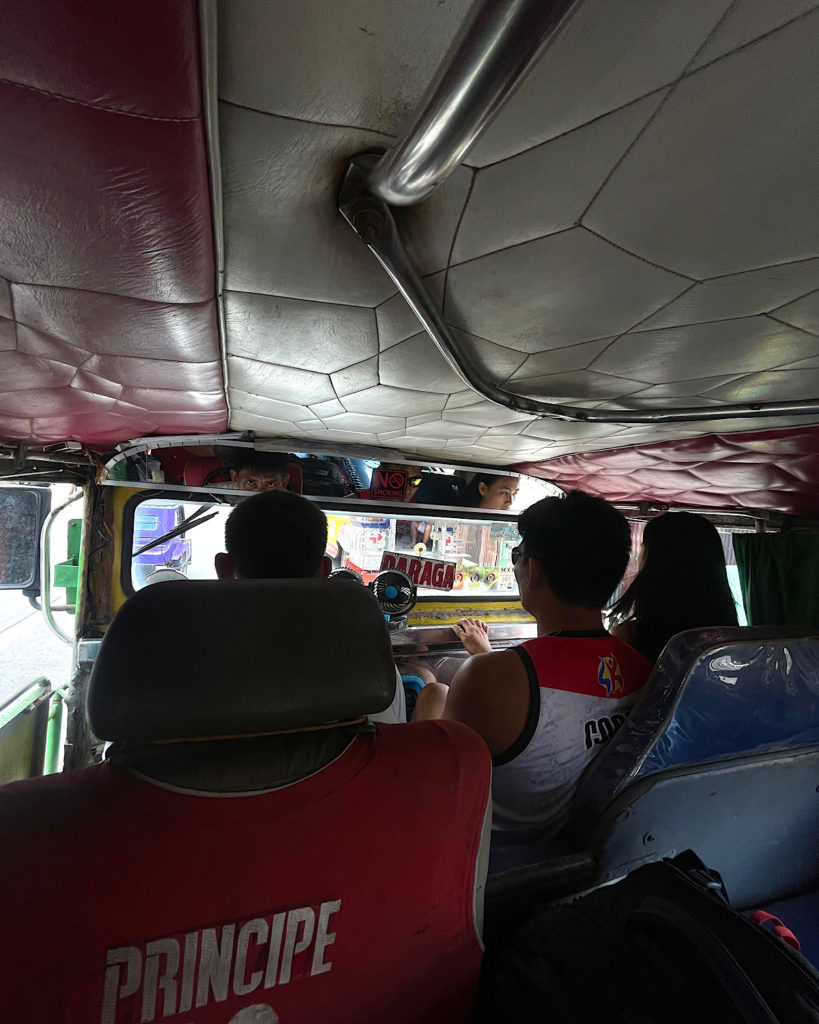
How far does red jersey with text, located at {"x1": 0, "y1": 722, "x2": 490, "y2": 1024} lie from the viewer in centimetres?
61

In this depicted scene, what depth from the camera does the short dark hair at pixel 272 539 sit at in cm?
140

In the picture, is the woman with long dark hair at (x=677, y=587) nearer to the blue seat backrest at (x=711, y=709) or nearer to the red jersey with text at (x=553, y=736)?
the blue seat backrest at (x=711, y=709)

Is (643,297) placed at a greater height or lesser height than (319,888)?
greater

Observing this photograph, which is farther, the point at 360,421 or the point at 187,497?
the point at 187,497

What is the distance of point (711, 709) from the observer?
133 cm

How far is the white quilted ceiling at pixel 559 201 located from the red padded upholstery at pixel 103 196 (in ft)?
0.30

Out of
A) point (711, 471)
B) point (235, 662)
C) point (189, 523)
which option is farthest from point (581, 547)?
point (189, 523)

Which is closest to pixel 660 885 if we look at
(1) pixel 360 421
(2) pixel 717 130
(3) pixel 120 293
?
(2) pixel 717 130

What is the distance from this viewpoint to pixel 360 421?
2.76 metres

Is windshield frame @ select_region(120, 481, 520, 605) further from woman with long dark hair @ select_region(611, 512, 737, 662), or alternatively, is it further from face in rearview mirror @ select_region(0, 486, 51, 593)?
woman with long dark hair @ select_region(611, 512, 737, 662)

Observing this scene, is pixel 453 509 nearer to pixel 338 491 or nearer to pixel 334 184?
pixel 338 491

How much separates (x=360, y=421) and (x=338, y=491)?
3.19ft

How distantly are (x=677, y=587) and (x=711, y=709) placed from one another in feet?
2.54

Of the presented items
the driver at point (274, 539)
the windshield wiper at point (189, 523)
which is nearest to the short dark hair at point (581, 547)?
the driver at point (274, 539)
